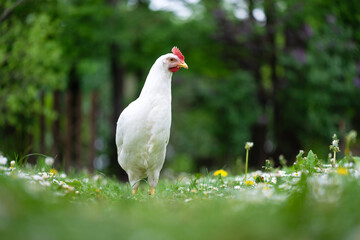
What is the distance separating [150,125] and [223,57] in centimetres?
784

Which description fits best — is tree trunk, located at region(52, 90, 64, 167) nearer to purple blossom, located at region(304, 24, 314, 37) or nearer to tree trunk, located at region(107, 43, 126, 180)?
tree trunk, located at region(107, 43, 126, 180)

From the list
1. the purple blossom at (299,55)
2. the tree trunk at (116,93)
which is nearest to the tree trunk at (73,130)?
the tree trunk at (116,93)

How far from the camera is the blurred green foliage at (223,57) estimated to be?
831 centimetres

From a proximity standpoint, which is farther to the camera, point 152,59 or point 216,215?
point 152,59

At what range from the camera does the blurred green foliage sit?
8312 millimetres

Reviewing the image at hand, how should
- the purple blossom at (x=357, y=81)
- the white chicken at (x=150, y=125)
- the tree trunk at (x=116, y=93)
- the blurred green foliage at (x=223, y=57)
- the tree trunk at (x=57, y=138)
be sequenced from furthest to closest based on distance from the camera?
the purple blossom at (x=357, y=81)
the tree trunk at (x=57, y=138)
the tree trunk at (x=116, y=93)
the blurred green foliage at (x=223, y=57)
the white chicken at (x=150, y=125)

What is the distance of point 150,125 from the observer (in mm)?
3902

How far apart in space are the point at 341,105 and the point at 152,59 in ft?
18.7

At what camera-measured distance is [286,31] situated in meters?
12.1

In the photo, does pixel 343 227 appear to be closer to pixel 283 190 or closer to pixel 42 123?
pixel 283 190

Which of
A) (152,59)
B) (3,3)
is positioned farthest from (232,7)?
(3,3)

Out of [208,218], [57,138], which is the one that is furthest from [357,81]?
[208,218]

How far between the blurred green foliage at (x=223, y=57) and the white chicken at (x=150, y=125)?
14.1ft

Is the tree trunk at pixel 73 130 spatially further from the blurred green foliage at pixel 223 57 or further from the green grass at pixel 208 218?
the green grass at pixel 208 218
